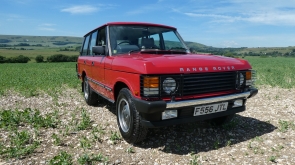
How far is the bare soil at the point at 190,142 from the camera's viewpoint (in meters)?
3.19

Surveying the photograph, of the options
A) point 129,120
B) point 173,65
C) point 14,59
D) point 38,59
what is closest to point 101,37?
point 129,120

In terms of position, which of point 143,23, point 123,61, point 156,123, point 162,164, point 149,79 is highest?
point 143,23

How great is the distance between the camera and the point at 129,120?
11.7 ft

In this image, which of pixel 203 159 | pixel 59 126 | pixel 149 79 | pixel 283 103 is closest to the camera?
pixel 149 79

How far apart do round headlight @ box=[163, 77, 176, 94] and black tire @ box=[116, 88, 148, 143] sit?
0.56 metres

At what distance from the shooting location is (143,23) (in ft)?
15.8

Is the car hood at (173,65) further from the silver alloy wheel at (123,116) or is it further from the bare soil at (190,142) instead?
the bare soil at (190,142)

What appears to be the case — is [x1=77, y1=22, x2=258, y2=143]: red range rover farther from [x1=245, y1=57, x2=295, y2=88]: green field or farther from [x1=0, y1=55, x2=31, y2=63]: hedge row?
[x1=0, y1=55, x2=31, y2=63]: hedge row

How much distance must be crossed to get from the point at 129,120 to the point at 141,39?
1848mm

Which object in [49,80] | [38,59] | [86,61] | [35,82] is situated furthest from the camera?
[38,59]

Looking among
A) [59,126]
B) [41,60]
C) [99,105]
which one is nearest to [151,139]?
[59,126]

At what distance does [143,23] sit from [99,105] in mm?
2903

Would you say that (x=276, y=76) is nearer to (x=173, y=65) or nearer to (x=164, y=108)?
(x=173, y=65)

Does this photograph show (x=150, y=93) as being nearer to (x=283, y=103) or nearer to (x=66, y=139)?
(x=66, y=139)
